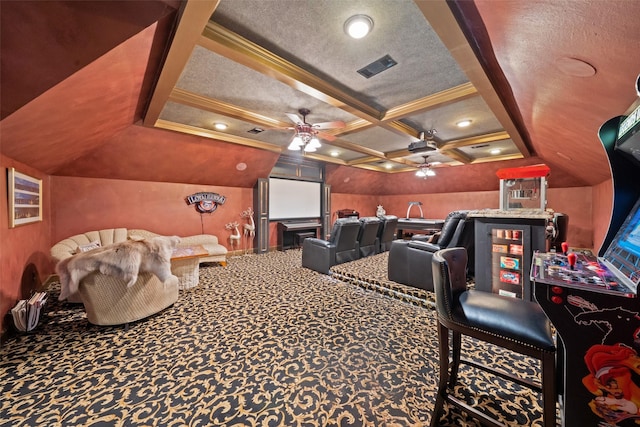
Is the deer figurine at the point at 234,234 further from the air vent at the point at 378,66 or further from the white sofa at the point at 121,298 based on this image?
the air vent at the point at 378,66

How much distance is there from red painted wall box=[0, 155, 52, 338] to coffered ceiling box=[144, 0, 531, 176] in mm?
1856

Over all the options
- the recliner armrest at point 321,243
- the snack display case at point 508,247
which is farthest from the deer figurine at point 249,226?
the snack display case at point 508,247

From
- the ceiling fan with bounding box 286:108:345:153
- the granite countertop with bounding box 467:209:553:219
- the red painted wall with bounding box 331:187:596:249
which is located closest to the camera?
the granite countertop with bounding box 467:209:553:219

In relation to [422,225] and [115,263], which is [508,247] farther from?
[422,225]

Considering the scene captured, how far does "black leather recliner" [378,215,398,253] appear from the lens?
19.9 ft

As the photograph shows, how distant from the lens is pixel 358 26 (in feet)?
6.47

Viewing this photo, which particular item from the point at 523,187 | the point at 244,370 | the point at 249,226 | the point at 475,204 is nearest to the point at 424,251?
the point at 523,187

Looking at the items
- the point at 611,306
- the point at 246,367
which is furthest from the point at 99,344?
the point at 611,306

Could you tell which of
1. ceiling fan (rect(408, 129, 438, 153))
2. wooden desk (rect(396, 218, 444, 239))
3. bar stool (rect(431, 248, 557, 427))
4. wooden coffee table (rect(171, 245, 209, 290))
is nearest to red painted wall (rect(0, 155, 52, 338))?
wooden coffee table (rect(171, 245, 209, 290))

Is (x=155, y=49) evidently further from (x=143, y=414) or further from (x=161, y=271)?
(x=143, y=414)

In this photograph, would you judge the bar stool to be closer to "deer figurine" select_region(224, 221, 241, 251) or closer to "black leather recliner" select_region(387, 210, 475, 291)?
"black leather recliner" select_region(387, 210, 475, 291)

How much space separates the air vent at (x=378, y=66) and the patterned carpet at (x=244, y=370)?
2995 millimetres

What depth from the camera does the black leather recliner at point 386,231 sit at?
6066mm

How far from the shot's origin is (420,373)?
77.5 inches
